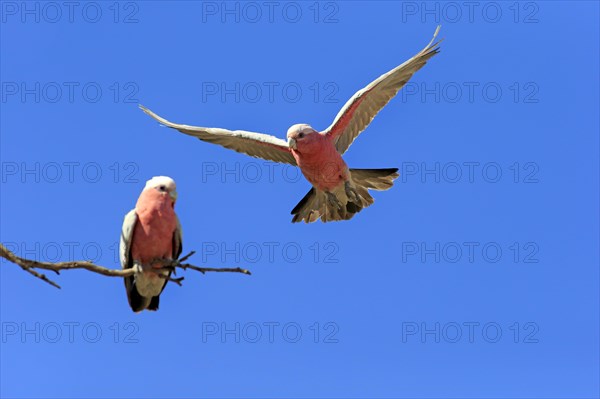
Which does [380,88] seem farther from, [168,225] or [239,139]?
[168,225]

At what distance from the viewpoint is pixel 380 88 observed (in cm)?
1566

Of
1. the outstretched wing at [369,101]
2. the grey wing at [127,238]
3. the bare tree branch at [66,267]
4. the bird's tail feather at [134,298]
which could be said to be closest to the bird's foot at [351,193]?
the outstretched wing at [369,101]

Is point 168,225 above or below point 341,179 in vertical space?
below

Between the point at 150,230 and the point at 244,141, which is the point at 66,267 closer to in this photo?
the point at 150,230

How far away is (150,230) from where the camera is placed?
402 inches

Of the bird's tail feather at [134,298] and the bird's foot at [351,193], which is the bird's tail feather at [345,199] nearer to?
the bird's foot at [351,193]

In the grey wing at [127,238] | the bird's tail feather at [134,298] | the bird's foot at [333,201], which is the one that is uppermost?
the bird's foot at [333,201]

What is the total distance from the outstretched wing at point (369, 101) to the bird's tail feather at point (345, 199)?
73 centimetres

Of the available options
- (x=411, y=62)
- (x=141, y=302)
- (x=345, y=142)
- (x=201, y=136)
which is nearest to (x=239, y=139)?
(x=201, y=136)

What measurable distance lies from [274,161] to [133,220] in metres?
6.67

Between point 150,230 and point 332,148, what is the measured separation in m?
5.70

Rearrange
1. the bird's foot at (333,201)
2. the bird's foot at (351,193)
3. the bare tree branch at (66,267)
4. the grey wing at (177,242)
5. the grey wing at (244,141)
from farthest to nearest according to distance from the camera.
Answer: the grey wing at (244,141)
the bird's foot at (333,201)
the bird's foot at (351,193)
the grey wing at (177,242)
the bare tree branch at (66,267)

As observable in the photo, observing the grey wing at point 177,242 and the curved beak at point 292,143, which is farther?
the curved beak at point 292,143

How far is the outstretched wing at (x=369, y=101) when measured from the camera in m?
15.3
